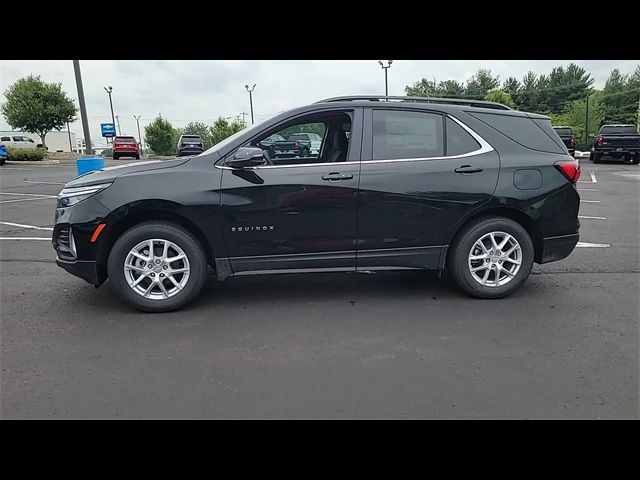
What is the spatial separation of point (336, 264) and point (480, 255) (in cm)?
140

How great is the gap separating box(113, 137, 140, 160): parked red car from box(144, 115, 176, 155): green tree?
68.1ft

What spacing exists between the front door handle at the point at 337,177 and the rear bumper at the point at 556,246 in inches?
80.4

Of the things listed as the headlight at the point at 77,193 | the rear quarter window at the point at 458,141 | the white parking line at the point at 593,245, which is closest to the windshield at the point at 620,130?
the white parking line at the point at 593,245

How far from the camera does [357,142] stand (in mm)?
4449

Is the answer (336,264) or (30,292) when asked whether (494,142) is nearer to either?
(336,264)

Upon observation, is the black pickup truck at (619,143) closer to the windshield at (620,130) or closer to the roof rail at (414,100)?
the windshield at (620,130)

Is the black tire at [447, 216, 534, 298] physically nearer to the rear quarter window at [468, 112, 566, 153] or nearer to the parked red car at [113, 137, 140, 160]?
the rear quarter window at [468, 112, 566, 153]

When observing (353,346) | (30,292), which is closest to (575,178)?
(353,346)

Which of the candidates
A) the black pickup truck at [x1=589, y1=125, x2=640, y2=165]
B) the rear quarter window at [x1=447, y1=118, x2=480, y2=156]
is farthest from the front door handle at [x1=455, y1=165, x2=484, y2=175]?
the black pickup truck at [x1=589, y1=125, x2=640, y2=165]

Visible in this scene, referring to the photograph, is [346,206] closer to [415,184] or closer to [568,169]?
[415,184]

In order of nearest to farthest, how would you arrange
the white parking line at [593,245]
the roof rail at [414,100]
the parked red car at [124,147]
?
1. the roof rail at [414,100]
2. the white parking line at [593,245]
3. the parked red car at [124,147]

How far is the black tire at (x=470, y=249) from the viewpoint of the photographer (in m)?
4.52

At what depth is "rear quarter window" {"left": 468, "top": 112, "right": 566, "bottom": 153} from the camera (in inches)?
183
